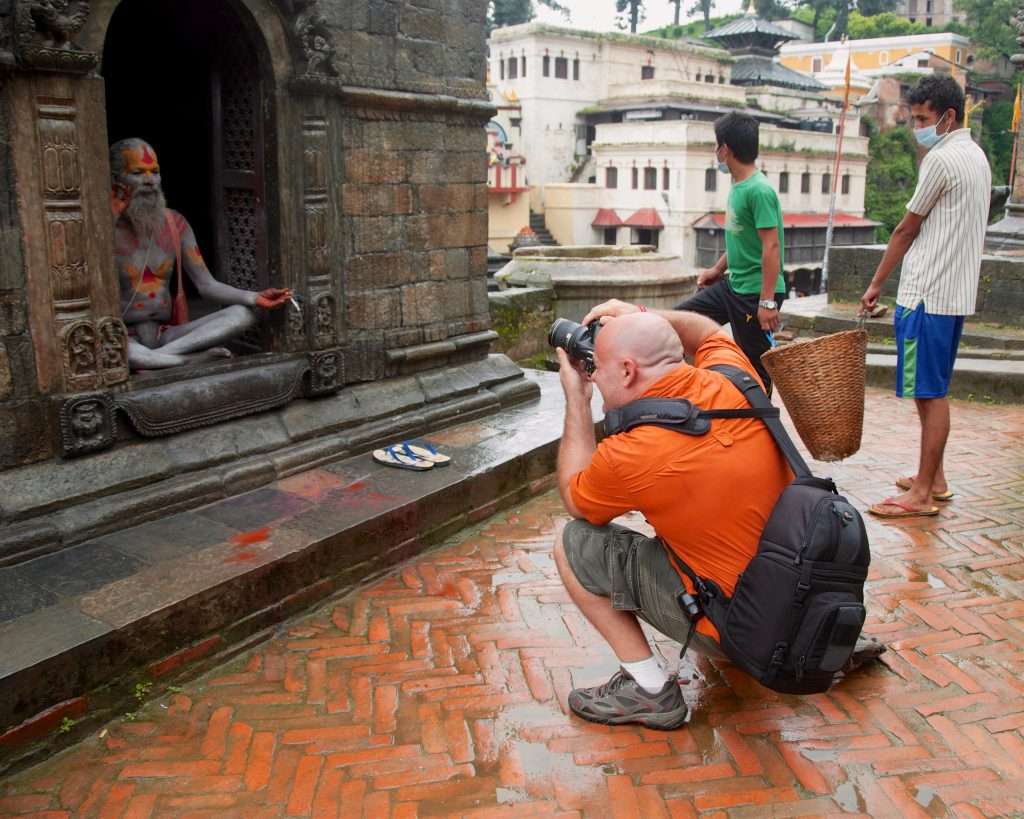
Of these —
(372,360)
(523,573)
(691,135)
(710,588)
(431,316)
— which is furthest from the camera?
(691,135)

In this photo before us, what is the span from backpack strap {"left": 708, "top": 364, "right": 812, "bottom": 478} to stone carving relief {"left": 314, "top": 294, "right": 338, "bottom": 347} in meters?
2.67

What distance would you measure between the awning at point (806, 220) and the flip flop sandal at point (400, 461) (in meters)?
36.7

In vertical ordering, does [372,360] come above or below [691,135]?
below

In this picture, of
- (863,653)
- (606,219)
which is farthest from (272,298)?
(606,219)

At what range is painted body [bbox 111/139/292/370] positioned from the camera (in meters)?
4.87

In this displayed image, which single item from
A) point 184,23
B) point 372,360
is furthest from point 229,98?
point 372,360

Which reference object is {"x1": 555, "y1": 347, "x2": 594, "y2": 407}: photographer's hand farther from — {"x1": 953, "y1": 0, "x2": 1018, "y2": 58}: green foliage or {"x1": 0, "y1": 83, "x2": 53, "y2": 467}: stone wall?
{"x1": 953, "y1": 0, "x2": 1018, "y2": 58}: green foliage

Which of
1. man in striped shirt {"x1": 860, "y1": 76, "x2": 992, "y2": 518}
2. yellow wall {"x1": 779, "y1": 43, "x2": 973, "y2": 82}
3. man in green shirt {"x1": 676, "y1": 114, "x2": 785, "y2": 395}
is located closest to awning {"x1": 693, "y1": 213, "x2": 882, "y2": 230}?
yellow wall {"x1": 779, "y1": 43, "x2": 973, "y2": 82}

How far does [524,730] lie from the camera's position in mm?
3301

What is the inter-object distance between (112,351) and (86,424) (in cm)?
35

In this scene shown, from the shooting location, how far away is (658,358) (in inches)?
120

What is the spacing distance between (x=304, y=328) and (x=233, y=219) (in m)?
0.79

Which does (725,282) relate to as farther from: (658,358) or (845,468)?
(658,358)

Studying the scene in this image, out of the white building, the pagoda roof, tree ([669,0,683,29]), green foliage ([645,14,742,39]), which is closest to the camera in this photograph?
the white building
